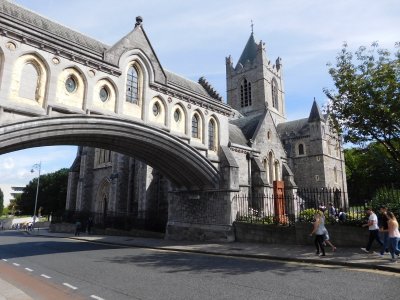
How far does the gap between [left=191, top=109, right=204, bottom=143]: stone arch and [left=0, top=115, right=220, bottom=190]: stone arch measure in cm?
122

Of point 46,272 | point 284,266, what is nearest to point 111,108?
point 46,272

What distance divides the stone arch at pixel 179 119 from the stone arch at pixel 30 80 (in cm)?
659

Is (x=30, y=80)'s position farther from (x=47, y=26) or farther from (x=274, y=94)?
(x=274, y=94)

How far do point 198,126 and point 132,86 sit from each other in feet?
16.4

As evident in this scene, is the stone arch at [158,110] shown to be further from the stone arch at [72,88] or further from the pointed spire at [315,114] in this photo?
the pointed spire at [315,114]

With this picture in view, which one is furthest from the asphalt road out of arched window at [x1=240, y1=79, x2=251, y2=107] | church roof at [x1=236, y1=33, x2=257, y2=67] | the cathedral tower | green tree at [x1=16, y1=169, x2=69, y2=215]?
church roof at [x1=236, y1=33, x2=257, y2=67]

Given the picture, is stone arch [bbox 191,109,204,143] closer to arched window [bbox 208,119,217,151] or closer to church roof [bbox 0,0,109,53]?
arched window [bbox 208,119,217,151]

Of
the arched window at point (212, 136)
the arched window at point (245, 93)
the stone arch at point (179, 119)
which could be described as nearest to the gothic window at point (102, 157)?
the arched window at point (212, 136)

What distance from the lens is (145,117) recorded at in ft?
48.4

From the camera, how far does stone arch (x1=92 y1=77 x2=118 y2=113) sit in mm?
13133

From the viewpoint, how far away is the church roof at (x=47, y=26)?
11.8 metres

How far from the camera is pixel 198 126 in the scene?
59.6ft

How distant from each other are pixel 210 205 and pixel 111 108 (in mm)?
8648

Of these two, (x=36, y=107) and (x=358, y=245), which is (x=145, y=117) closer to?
(x=36, y=107)
